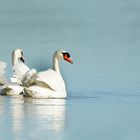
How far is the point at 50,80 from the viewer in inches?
698

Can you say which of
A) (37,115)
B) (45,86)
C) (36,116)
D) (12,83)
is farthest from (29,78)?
(36,116)

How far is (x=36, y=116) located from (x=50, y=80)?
3.69 meters

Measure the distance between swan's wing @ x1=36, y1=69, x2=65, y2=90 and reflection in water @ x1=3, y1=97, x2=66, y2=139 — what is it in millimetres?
498

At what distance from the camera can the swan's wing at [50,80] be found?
57.8ft

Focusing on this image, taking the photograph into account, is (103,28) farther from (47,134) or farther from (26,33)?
(47,134)

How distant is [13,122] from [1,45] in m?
15.4

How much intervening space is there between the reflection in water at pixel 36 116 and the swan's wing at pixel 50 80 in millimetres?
498

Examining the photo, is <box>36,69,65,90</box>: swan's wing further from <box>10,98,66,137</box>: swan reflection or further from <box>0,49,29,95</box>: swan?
<box>0,49,29,95</box>: swan

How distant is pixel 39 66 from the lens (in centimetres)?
2142

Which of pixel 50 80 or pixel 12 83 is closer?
pixel 50 80

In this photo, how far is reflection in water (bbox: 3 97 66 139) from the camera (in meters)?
12.4

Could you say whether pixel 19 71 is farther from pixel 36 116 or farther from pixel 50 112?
pixel 36 116

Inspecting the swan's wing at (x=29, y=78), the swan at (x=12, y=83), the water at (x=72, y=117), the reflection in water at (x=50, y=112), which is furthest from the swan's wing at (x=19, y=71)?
the reflection in water at (x=50, y=112)

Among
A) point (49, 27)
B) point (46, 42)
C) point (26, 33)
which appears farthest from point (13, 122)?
point (49, 27)
